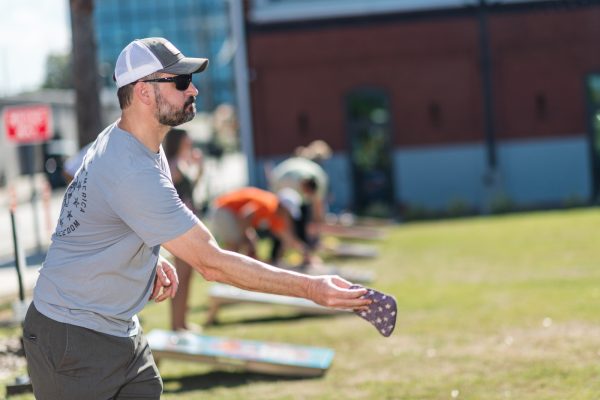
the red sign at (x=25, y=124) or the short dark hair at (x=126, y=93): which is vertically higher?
the short dark hair at (x=126, y=93)

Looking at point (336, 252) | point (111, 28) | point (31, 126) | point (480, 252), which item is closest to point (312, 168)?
point (336, 252)

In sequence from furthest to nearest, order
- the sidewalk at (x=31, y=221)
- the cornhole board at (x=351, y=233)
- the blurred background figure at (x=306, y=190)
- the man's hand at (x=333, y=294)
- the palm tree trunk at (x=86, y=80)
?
the cornhole board at (x=351, y=233)
the sidewalk at (x=31, y=221)
the blurred background figure at (x=306, y=190)
the palm tree trunk at (x=86, y=80)
the man's hand at (x=333, y=294)

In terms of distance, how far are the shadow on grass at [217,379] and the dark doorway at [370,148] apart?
21233 millimetres

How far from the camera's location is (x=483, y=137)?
2898 cm

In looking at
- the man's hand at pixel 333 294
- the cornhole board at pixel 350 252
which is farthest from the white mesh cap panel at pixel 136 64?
the cornhole board at pixel 350 252

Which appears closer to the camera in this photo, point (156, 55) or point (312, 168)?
point (156, 55)

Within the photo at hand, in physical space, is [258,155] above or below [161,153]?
below

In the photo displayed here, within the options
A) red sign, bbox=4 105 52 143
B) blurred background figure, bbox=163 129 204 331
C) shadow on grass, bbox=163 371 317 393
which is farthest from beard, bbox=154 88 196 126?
red sign, bbox=4 105 52 143

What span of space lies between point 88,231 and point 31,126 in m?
17.1

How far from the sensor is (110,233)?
3.84 metres

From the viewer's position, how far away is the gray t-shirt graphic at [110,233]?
371cm

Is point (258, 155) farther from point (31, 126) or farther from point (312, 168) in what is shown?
point (312, 168)

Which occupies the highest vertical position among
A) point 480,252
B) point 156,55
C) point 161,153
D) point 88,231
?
point 156,55

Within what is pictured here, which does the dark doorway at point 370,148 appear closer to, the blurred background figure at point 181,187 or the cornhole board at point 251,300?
the cornhole board at point 251,300
